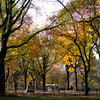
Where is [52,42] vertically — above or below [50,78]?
above

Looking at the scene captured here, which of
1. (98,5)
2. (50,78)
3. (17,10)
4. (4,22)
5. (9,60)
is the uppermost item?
(98,5)

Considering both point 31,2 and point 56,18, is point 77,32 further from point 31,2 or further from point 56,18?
point 31,2

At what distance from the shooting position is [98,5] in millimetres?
16531

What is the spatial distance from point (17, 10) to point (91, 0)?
7627 mm

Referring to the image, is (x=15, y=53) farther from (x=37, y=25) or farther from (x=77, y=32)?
(x=77, y=32)

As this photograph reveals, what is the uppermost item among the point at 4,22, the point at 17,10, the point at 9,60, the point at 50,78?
the point at 17,10

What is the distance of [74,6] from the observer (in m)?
16.0

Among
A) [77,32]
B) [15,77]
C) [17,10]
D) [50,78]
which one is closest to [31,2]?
[17,10]

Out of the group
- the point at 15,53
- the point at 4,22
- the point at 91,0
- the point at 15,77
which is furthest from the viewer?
the point at 15,77

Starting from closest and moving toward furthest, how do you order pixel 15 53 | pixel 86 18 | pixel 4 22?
pixel 4 22, pixel 86 18, pixel 15 53

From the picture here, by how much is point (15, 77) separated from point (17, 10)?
38367mm

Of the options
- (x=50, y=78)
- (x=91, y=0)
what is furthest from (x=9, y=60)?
(x=50, y=78)

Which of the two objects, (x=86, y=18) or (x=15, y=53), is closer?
(x=86, y=18)

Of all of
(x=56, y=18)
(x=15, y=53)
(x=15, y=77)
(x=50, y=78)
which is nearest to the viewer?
(x=56, y=18)
